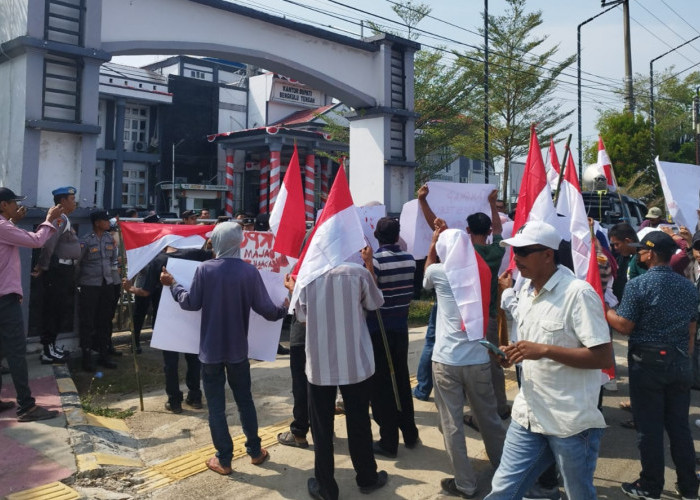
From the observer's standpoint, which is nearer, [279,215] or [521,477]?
[521,477]

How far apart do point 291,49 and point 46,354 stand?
6.04 m

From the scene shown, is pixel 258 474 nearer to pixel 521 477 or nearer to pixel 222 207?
pixel 521 477

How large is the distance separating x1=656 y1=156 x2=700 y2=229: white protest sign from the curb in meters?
5.97

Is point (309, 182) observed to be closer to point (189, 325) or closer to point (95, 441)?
point (189, 325)

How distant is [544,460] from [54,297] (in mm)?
5957

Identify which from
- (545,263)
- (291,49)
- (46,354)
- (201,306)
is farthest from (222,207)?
(545,263)

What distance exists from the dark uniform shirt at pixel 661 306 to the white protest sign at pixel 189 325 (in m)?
2.71

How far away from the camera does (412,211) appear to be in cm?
668

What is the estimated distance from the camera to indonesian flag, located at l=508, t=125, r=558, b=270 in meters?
4.84

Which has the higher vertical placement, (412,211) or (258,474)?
(412,211)

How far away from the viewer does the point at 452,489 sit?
158 inches

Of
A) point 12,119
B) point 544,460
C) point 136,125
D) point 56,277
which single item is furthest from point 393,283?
point 136,125

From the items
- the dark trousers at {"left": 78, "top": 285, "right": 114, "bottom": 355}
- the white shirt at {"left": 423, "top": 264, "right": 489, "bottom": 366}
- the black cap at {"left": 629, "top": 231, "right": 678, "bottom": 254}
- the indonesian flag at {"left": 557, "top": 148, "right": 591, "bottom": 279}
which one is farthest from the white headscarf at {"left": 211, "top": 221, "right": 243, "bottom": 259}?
the dark trousers at {"left": 78, "top": 285, "right": 114, "bottom": 355}

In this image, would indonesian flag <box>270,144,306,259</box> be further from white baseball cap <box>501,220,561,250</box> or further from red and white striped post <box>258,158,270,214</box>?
red and white striped post <box>258,158,270,214</box>
